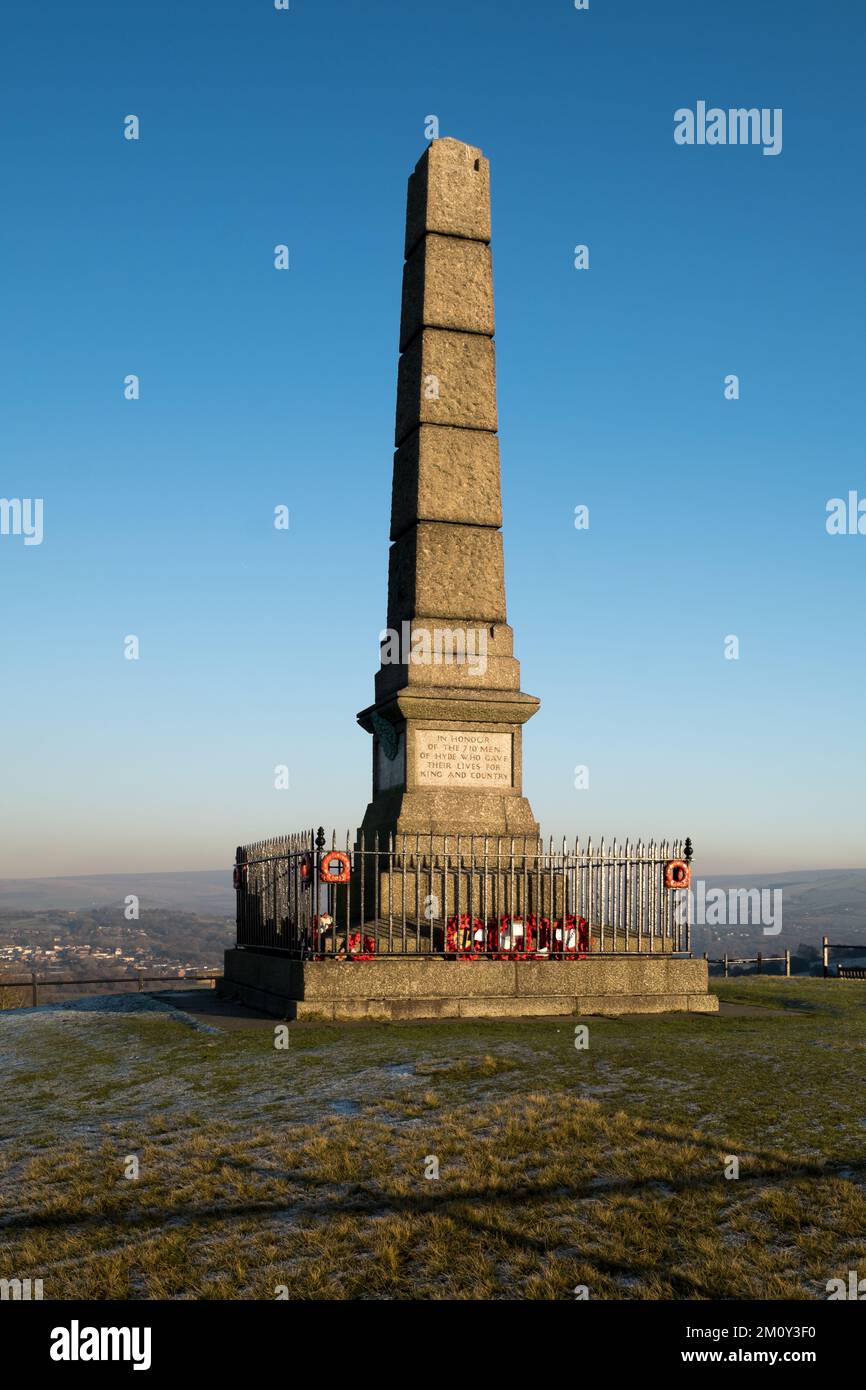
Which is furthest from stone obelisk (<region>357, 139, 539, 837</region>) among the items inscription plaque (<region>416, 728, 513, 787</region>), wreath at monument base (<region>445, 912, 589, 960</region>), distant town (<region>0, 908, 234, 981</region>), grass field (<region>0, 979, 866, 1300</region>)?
distant town (<region>0, 908, 234, 981</region>)

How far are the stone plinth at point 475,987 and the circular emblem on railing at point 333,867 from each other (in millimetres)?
1006

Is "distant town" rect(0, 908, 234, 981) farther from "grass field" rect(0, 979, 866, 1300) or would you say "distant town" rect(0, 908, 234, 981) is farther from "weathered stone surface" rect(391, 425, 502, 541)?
"grass field" rect(0, 979, 866, 1300)

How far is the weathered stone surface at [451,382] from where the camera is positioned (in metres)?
19.2

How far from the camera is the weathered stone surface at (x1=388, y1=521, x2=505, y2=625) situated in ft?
61.5

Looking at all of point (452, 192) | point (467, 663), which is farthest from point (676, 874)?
point (452, 192)

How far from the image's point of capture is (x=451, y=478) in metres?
19.1

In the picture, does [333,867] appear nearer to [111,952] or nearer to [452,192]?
[452,192]

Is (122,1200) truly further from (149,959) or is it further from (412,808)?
(149,959)

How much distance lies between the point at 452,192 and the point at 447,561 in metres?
6.33

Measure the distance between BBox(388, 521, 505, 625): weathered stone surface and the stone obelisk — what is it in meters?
0.02

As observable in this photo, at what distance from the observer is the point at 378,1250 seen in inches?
244
